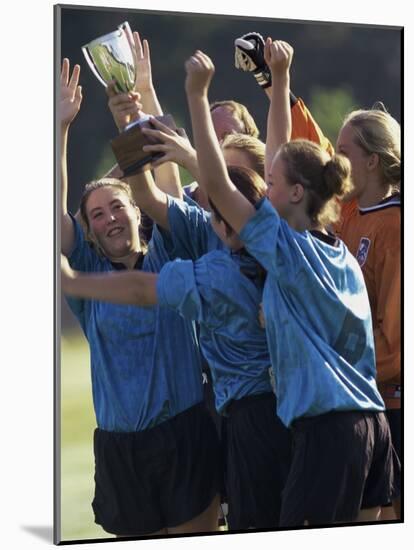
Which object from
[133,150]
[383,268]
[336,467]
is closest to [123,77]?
[133,150]

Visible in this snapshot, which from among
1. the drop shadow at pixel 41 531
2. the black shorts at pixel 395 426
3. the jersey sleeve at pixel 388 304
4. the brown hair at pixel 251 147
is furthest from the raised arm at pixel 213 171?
the drop shadow at pixel 41 531

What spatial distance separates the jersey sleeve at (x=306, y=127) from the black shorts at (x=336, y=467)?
1257mm

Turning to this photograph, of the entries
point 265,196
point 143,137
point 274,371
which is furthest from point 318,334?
point 143,137

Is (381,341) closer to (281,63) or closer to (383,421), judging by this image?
(383,421)

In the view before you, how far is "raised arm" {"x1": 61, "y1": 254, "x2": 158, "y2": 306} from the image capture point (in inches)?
245

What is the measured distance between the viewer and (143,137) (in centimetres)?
634

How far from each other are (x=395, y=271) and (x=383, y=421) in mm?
738

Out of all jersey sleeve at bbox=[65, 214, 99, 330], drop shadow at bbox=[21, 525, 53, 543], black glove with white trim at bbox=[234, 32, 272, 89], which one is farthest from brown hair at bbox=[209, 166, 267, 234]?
drop shadow at bbox=[21, 525, 53, 543]

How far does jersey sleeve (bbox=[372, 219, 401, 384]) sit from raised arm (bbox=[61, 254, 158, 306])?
1.12 meters

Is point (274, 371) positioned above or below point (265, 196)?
below

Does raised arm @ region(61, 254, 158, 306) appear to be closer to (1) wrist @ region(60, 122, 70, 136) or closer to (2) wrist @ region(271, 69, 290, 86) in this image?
(1) wrist @ region(60, 122, 70, 136)

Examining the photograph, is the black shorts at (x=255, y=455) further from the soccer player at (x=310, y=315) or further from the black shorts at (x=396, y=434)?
the black shorts at (x=396, y=434)

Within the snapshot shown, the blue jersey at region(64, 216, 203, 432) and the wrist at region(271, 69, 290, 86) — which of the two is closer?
the blue jersey at region(64, 216, 203, 432)

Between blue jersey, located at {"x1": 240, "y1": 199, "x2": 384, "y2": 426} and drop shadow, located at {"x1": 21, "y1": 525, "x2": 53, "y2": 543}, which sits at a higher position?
blue jersey, located at {"x1": 240, "y1": 199, "x2": 384, "y2": 426}
